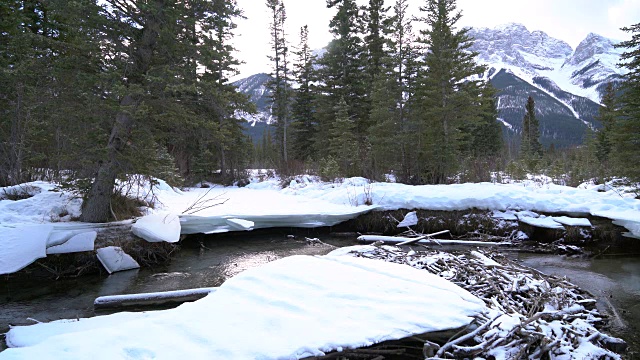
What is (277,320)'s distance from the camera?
11.5 ft

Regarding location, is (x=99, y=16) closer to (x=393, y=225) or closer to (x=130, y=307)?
(x=130, y=307)

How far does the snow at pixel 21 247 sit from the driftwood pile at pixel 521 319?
23.2 ft

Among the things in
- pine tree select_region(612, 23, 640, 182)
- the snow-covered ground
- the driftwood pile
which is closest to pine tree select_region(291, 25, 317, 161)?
the snow-covered ground

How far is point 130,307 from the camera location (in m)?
5.23

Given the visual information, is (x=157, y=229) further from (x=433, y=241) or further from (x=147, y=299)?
(x=433, y=241)

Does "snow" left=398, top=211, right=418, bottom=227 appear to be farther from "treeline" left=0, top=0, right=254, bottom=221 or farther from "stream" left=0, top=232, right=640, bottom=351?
"treeline" left=0, top=0, right=254, bottom=221

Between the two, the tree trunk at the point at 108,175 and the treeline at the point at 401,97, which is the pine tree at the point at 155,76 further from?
the treeline at the point at 401,97

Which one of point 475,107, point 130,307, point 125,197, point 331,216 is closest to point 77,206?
point 125,197

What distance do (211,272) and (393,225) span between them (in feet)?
20.5

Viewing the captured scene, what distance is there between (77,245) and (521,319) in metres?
8.02

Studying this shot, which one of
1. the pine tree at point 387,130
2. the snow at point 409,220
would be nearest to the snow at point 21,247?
the snow at point 409,220

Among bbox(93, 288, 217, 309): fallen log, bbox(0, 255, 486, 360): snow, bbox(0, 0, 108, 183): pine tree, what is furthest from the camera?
bbox(0, 0, 108, 183): pine tree

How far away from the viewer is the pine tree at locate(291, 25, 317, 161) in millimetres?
27281

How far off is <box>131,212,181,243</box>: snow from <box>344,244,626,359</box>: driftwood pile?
5426mm
